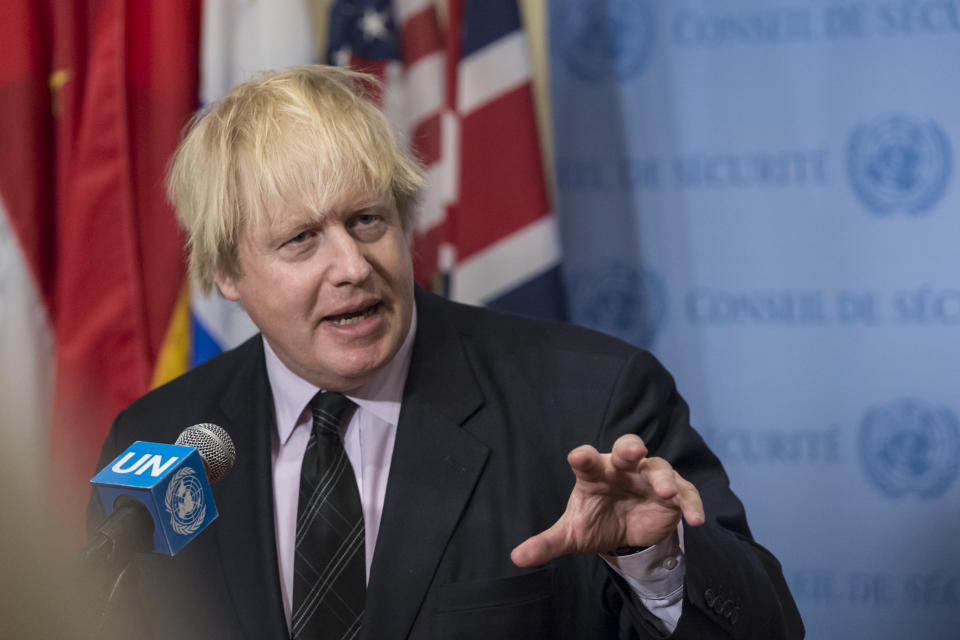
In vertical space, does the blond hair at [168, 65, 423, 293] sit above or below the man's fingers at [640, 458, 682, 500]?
A: above

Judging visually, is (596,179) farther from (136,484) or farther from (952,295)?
(136,484)

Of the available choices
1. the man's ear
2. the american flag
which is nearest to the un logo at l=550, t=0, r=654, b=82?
the american flag

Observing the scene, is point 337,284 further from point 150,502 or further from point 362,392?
point 150,502

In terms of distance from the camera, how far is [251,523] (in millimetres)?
1592

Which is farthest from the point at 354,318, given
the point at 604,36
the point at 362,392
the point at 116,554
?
the point at 604,36

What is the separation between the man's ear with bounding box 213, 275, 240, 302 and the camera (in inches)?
66.9

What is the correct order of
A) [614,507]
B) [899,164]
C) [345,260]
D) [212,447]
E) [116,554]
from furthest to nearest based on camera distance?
[899,164]
[345,260]
[614,507]
[212,447]
[116,554]

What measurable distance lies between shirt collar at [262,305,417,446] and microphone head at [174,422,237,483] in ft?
1.69

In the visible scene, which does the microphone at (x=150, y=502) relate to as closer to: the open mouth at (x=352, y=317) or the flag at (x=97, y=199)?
the open mouth at (x=352, y=317)

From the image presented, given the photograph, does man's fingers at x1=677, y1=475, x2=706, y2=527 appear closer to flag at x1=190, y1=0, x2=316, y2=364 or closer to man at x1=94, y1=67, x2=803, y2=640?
man at x1=94, y1=67, x2=803, y2=640

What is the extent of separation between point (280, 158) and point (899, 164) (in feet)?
5.55

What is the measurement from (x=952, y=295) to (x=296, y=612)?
186 cm

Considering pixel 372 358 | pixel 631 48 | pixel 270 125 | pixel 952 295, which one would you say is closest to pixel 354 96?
pixel 270 125

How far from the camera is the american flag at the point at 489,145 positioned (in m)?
2.55
